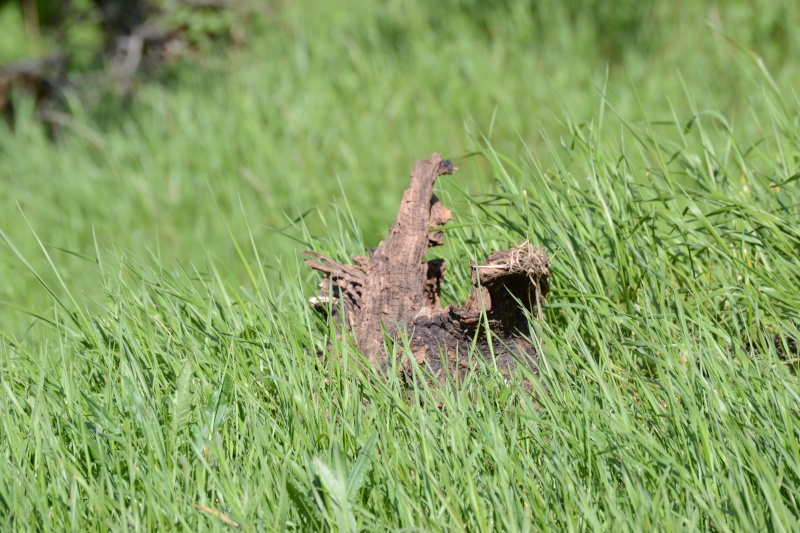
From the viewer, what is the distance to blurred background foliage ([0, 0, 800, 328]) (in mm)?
5008

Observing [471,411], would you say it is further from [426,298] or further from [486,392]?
[426,298]

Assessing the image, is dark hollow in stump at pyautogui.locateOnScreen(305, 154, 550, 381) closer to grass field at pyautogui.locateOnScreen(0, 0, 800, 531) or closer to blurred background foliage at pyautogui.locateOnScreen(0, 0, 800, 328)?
grass field at pyautogui.locateOnScreen(0, 0, 800, 531)

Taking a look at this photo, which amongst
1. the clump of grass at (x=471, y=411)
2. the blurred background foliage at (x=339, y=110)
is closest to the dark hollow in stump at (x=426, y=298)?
the clump of grass at (x=471, y=411)

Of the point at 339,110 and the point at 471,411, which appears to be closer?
the point at 471,411

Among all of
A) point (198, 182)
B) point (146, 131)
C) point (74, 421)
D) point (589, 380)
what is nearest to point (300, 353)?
point (74, 421)

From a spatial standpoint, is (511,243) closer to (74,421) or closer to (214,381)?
(214,381)

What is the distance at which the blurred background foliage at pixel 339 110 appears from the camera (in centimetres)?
501

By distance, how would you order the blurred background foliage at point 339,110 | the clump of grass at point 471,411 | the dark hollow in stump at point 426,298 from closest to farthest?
1. the clump of grass at point 471,411
2. the dark hollow in stump at point 426,298
3. the blurred background foliage at point 339,110

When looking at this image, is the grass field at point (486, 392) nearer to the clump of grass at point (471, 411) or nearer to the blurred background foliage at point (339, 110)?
the clump of grass at point (471, 411)

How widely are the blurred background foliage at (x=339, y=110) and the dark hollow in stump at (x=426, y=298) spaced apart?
6.97 feet

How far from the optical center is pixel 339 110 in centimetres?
564

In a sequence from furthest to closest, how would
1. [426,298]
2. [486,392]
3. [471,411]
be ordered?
[426,298] → [486,392] → [471,411]

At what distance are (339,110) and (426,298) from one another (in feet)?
11.5

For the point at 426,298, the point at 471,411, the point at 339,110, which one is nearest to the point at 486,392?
the point at 471,411
